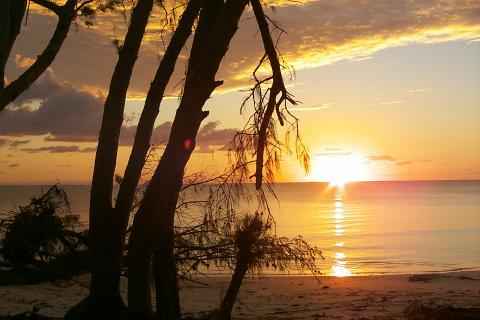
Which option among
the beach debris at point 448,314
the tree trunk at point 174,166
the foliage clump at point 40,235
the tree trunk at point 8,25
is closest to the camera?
the tree trunk at point 8,25

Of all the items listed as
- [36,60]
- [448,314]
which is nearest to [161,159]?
[36,60]

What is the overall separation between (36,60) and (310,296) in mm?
11840

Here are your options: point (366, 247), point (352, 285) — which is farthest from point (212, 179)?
point (366, 247)

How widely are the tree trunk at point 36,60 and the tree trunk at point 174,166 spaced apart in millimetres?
1525

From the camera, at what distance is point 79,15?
7.55 m

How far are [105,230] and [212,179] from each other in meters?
1.52

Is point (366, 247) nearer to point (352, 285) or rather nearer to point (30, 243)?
point (352, 285)

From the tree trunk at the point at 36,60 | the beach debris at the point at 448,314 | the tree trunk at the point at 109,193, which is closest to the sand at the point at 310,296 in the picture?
the beach debris at the point at 448,314

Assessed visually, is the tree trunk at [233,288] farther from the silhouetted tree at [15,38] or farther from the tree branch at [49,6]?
the tree branch at [49,6]

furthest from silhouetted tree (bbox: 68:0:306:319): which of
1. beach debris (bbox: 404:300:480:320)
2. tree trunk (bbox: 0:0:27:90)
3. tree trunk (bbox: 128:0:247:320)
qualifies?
beach debris (bbox: 404:300:480:320)

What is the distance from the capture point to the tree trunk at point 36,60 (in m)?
5.07

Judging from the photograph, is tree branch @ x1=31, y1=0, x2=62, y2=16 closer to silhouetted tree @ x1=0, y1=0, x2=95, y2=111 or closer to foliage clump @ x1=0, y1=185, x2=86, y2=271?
silhouetted tree @ x1=0, y1=0, x2=95, y2=111

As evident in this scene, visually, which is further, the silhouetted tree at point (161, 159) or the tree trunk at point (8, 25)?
the silhouetted tree at point (161, 159)

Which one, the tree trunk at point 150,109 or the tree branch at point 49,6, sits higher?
the tree branch at point 49,6
